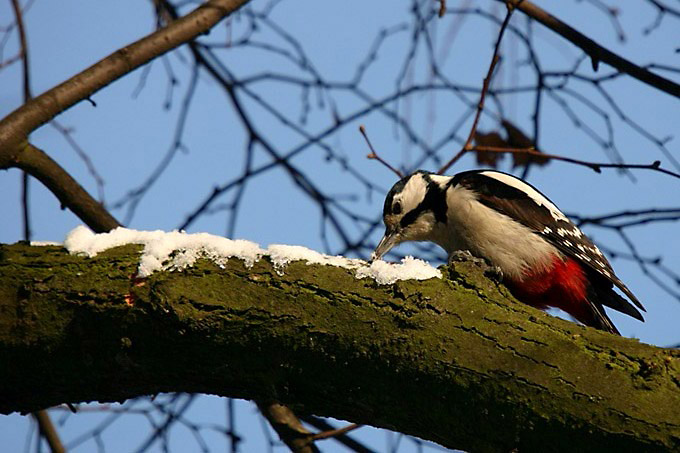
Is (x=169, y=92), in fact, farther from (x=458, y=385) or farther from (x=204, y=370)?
(x=458, y=385)

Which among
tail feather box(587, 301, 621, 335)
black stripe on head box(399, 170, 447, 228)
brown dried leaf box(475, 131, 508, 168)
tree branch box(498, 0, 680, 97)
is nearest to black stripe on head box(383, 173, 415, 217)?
black stripe on head box(399, 170, 447, 228)

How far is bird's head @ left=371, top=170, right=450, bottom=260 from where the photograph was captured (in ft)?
15.5

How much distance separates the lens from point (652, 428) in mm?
2424

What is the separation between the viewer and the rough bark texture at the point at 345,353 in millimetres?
2494

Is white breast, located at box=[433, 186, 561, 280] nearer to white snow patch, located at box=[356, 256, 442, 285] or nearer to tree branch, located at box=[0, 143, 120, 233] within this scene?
white snow patch, located at box=[356, 256, 442, 285]

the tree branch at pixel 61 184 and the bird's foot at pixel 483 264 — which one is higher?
the tree branch at pixel 61 184

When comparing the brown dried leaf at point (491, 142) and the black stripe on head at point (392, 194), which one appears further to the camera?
the brown dried leaf at point (491, 142)

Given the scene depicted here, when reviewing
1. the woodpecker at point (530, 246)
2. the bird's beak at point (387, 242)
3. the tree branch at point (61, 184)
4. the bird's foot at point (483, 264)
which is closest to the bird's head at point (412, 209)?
the bird's beak at point (387, 242)

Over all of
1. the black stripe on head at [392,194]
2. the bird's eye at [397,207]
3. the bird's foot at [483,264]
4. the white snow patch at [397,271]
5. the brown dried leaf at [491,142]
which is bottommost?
the white snow patch at [397,271]

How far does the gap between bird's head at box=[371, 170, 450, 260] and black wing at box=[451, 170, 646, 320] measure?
259 millimetres

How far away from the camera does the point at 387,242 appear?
498 centimetres

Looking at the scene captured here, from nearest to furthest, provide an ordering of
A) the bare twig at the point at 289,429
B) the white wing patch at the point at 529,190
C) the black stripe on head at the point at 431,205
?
the bare twig at the point at 289,429 < the white wing patch at the point at 529,190 < the black stripe on head at the point at 431,205

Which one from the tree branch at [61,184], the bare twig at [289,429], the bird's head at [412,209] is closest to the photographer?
the tree branch at [61,184]

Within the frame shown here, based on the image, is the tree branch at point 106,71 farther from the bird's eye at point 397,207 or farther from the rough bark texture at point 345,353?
the bird's eye at point 397,207
